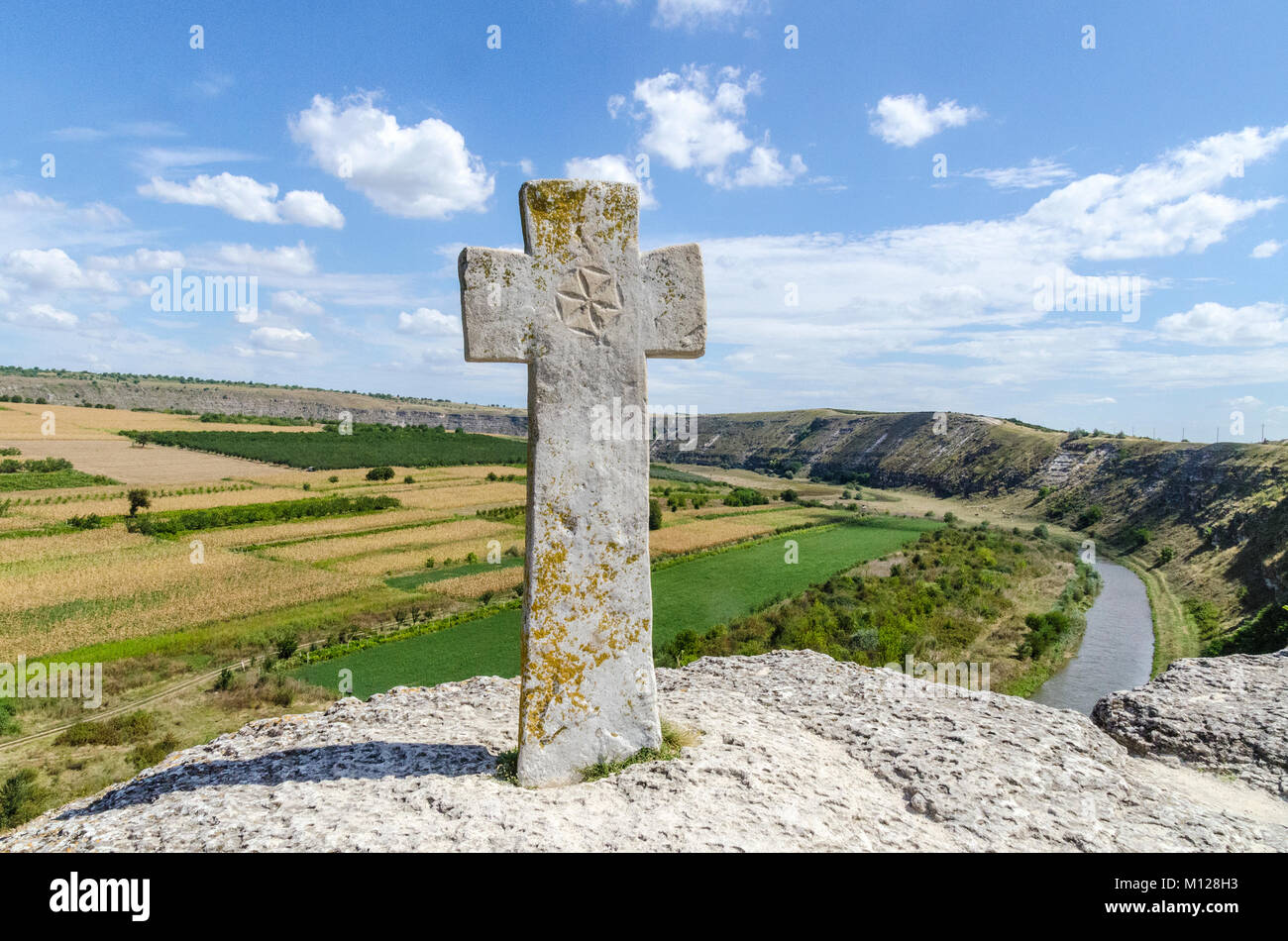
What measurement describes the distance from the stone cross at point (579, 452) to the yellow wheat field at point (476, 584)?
94.7 ft

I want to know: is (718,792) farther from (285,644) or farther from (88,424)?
(88,424)

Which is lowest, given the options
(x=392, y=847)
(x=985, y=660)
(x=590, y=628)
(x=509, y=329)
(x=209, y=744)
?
(x=985, y=660)

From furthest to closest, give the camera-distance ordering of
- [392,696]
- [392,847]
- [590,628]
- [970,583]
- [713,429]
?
[713,429] < [970,583] < [392,696] < [590,628] < [392,847]

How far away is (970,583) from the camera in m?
38.3

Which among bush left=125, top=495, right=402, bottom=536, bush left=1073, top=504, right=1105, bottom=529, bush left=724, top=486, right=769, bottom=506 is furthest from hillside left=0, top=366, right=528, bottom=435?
bush left=1073, top=504, right=1105, bottom=529

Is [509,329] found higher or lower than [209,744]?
higher

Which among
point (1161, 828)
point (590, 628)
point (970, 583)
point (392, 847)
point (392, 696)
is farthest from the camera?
point (970, 583)

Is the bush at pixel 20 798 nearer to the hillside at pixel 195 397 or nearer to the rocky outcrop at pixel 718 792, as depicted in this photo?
the rocky outcrop at pixel 718 792

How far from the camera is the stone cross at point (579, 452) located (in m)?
5.88

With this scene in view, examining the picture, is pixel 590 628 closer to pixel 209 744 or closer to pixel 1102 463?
pixel 209 744

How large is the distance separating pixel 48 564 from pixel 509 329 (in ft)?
137

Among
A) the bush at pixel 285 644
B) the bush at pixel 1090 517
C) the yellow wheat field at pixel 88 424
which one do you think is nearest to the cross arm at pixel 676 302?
the bush at pixel 285 644

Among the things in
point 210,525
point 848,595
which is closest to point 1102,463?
point 848,595

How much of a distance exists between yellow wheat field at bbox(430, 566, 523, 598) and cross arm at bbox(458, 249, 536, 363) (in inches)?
1153
